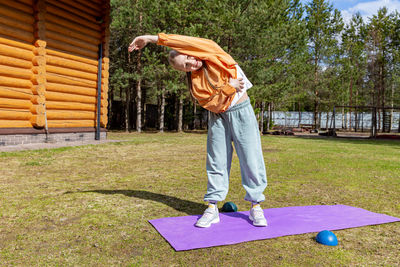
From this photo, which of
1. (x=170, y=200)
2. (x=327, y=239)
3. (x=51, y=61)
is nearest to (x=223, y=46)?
(x=51, y=61)

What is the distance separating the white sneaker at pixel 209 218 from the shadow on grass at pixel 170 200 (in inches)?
16.7

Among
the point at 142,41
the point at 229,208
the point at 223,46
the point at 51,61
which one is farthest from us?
the point at 223,46

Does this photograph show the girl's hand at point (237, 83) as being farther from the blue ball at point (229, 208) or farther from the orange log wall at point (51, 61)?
the orange log wall at point (51, 61)

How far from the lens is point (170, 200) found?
414 cm

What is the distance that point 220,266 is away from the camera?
2.30 meters

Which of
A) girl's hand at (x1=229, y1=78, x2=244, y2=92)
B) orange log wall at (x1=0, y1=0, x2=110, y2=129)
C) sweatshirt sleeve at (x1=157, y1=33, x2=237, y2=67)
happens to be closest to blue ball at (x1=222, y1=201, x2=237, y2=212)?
girl's hand at (x1=229, y1=78, x2=244, y2=92)

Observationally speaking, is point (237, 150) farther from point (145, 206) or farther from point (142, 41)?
point (142, 41)

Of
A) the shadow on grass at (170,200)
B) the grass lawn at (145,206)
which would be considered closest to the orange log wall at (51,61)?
the grass lawn at (145,206)

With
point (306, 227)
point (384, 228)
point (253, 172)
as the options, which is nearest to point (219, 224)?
point (253, 172)

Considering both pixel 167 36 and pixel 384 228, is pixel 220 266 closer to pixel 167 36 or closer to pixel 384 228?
pixel 384 228

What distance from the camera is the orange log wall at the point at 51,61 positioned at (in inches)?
365

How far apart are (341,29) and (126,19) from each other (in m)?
25.5

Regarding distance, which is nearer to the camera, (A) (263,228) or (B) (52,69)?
(A) (263,228)

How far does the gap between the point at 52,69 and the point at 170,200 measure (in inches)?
322
